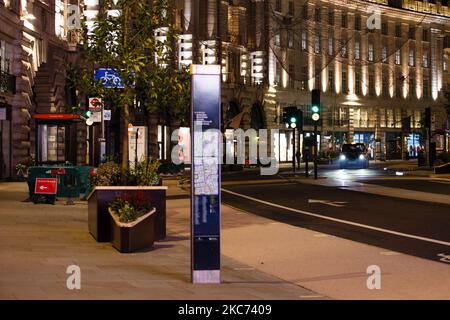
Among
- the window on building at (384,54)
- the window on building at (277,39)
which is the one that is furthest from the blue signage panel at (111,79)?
the window on building at (384,54)

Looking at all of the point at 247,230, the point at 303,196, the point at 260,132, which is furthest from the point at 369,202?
the point at 260,132

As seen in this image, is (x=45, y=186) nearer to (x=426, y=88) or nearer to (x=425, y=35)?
(x=426, y=88)

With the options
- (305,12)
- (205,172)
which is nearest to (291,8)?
(305,12)

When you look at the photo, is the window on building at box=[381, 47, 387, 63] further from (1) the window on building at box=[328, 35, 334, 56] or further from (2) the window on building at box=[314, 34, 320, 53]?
(2) the window on building at box=[314, 34, 320, 53]

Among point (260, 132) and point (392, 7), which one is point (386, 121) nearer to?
point (392, 7)

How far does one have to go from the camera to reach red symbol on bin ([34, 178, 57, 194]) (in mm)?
24203

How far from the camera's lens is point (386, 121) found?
94.5m

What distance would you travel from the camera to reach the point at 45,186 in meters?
24.3

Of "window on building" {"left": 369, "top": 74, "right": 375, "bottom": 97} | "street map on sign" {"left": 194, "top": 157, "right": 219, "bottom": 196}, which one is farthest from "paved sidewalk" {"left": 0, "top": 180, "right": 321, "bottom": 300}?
"window on building" {"left": 369, "top": 74, "right": 375, "bottom": 97}

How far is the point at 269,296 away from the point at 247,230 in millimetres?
8430

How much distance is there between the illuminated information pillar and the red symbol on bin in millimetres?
14113

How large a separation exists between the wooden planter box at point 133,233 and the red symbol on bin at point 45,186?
383 inches

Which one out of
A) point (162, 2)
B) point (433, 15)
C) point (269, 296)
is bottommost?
point (269, 296)

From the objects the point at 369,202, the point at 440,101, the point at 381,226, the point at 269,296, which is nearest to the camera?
A: the point at 269,296
